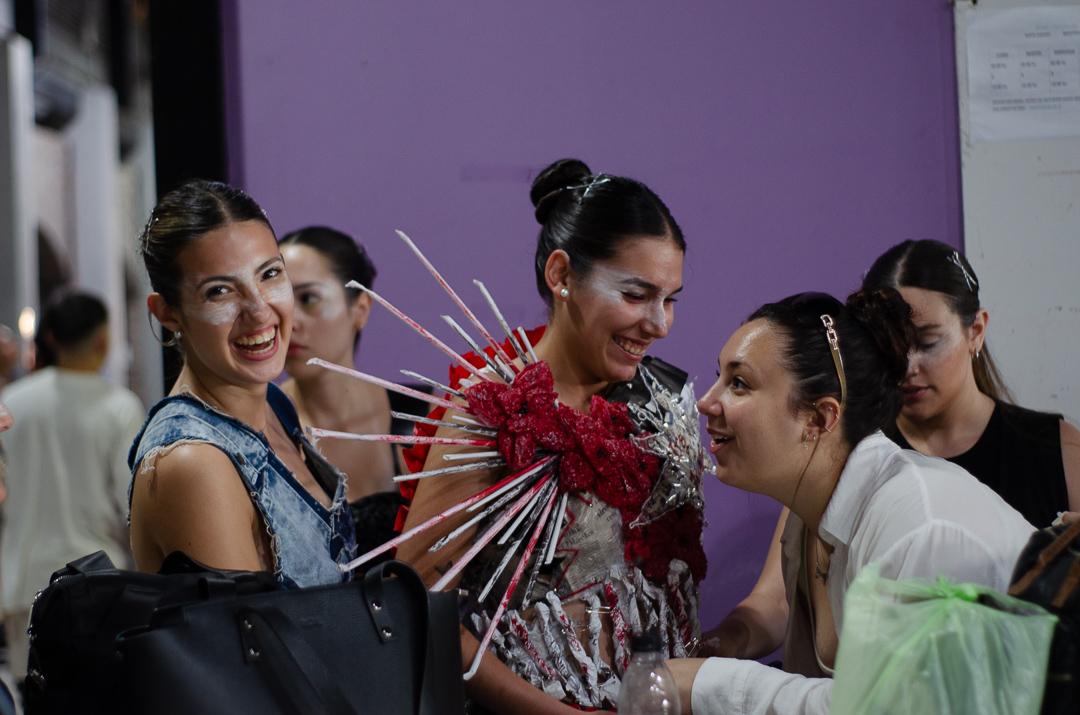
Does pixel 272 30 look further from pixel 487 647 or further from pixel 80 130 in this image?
pixel 80 130

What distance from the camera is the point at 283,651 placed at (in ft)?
5.74

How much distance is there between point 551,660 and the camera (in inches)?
90.4

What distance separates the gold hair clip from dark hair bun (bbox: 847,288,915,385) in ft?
0.21

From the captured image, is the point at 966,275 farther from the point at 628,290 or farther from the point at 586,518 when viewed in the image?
the point at 586,518

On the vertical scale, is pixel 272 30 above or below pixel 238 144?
above

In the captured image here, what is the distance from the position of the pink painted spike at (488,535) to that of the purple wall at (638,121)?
3.22 feet

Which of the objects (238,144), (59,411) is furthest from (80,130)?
(238,144)

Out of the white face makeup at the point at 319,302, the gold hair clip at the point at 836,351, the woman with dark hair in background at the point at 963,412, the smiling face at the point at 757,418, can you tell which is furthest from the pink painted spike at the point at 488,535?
the white face makeup at the point at 319,302

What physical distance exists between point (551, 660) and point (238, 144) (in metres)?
1.66

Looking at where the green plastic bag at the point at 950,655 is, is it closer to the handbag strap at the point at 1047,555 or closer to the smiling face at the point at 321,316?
the handbag strap at the point at 1047,555

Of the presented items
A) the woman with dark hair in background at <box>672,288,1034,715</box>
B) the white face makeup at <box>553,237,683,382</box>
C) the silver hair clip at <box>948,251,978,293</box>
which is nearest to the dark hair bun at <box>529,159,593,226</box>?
the white face makeup at <box>553,237,683,382</box>

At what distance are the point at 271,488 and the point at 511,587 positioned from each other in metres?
0.46

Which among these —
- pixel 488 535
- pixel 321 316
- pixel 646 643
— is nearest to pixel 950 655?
pixel 646 643

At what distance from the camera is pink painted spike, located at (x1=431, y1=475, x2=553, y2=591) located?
7.14 ft
